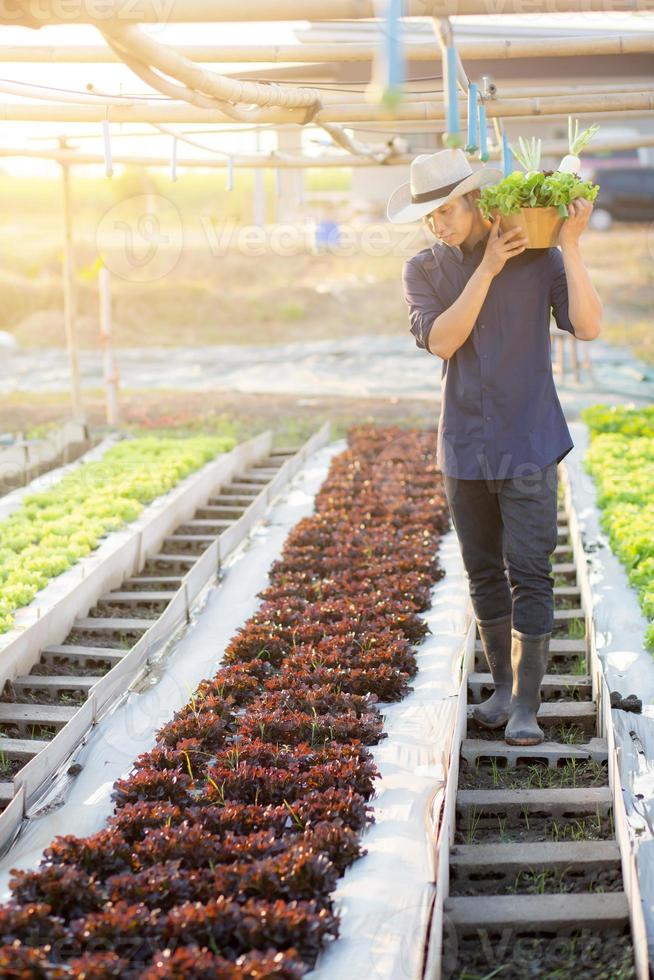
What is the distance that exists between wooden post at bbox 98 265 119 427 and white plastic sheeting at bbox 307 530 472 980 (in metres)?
7.84

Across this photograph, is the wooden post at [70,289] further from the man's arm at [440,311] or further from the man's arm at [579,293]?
the man's arm at [579,293]

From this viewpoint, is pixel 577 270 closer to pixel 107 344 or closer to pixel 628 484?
pixel 628 484

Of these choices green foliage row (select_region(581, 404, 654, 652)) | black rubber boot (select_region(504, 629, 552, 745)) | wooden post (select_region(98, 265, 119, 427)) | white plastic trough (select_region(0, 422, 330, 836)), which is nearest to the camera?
black rubber boot (select_region(504, 629, 552, 745))

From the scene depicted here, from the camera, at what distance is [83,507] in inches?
328

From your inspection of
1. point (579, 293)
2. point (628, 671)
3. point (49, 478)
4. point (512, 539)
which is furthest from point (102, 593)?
point (579, 293)

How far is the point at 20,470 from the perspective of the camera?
1006cm

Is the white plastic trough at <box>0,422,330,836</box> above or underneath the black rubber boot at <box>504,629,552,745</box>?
underneath

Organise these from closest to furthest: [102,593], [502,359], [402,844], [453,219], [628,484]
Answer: [402,844]
[453,219]
[502,359]
[102,593]
[628,484]

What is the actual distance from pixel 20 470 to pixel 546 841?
7.24 meters

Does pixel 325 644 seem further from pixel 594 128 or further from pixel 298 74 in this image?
pixel 298 74

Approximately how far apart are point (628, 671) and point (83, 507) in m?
4.61

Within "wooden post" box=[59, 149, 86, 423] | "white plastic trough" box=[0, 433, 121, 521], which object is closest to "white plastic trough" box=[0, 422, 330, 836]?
"white plastic trough" box=[0, 433, 121, 521]

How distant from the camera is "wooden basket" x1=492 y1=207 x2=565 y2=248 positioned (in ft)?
12.8

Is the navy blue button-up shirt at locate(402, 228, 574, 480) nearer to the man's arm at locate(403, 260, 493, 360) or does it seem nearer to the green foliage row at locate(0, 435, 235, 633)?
the man's arm at locate(403, 260, 493, 360)
